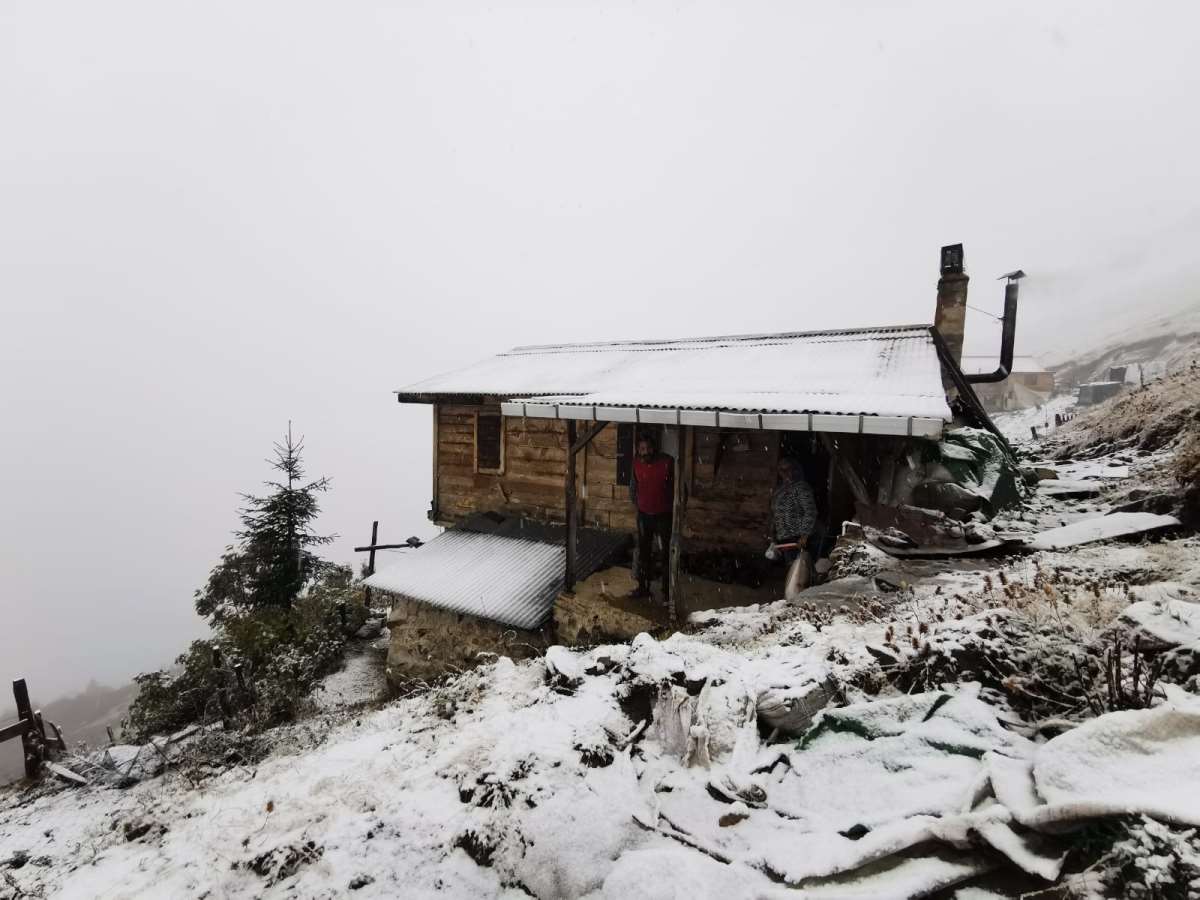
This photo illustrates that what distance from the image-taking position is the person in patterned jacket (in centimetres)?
627

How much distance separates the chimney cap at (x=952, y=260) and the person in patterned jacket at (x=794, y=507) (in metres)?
6.65

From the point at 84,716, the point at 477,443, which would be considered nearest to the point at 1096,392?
the point at 477,443

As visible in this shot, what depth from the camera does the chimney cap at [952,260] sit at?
392 inches

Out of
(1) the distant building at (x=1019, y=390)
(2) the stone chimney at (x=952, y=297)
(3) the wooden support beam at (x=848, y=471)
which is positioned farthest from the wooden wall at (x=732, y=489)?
(1) the distant building at (x=1019, y=390)

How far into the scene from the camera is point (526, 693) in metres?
3.75

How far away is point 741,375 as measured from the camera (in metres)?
8.32

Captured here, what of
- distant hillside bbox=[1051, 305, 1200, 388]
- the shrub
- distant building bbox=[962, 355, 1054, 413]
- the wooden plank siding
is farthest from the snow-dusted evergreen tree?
distant hillside bbox=[1051, 305, 1200, 388]

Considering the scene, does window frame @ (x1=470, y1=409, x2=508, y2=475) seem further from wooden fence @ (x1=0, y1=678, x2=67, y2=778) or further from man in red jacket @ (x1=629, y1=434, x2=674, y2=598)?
wooden fence @ (x1=0, y1=678, x2=67, y2=778)

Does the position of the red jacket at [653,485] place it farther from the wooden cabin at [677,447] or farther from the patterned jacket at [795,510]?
the patterned jacket at [795,510]

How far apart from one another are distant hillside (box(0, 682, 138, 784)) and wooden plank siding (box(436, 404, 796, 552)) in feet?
94.0

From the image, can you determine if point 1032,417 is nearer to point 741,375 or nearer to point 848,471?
point 741,375

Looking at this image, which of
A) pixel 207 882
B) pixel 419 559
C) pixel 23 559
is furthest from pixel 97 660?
pixel 207 882

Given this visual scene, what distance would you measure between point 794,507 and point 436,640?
6999 mm

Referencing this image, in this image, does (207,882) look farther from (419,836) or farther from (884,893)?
(884,893)
